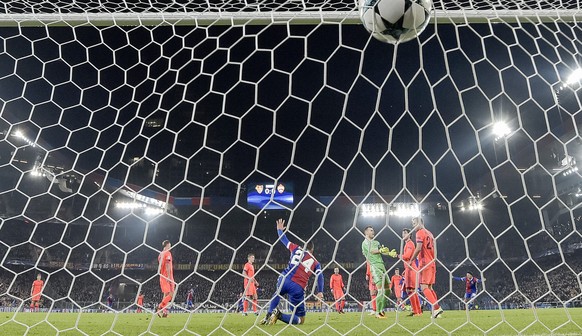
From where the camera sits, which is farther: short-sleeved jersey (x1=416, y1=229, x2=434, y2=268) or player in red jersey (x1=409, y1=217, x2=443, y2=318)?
short-sleeved jersey (x1=416, y1=229, x2=434, y2=268)

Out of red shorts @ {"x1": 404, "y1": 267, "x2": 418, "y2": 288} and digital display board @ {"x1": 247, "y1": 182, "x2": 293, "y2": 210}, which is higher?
red shorts @ {"x1": 404, "y1": 267, "x2": 418, "y2": 288}

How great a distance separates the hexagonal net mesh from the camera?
3.58 meters

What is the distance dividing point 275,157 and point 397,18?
14.6 metres

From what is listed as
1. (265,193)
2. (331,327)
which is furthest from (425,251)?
(265,193)

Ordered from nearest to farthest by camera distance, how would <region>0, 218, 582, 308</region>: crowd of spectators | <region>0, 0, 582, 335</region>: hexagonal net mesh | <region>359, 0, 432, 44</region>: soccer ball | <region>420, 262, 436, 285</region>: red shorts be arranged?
1. <region>359, 0, 432, 44</region>: soccer ball
2. <region>0, 0, 582, 335</region>: hexagonal net mesh
3. <region>420, 262, 436, 285</region>: red shorts
4. <region>0, 218, 582, 308</region>: crowd of spectators

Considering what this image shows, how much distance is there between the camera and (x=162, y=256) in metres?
6.41

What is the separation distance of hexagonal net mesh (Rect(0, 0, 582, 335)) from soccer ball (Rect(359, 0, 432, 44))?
0.77ft

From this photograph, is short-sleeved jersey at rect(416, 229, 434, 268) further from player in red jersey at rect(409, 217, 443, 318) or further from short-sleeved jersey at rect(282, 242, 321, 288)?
short-sleeved jersey at rect(282, 242, 321, 288)

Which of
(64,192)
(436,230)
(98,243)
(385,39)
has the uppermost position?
(385,39)

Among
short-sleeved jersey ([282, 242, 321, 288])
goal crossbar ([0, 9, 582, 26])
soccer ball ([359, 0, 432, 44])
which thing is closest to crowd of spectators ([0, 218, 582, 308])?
short-sleeved jersey ([282, 242, 321, 288])

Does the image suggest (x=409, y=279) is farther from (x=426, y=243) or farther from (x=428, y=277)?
(x=428, y=277)

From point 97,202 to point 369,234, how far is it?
873 inches

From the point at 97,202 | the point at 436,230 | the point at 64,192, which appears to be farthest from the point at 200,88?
the point at 436,230

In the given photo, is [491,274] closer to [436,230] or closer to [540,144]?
[436,230]
